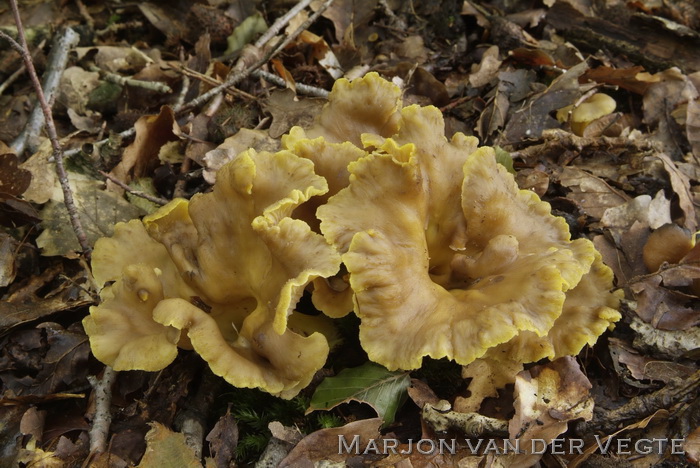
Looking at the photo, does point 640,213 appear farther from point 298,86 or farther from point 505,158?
point 298,86

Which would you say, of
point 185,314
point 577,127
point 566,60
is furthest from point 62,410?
point 566,60

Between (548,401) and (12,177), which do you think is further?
(12,177)

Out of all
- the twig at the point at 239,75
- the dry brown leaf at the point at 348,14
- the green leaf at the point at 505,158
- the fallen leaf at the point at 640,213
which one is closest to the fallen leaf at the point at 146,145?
the twig at the point at 239,75

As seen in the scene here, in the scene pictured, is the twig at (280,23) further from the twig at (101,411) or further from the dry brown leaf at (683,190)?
the dry brown leaf at (683,190)

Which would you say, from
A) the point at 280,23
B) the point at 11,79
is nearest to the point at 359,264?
the point at 280,23

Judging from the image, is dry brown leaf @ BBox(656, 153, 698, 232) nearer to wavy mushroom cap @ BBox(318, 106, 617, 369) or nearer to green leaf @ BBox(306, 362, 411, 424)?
wavy mushroom cap @ BBox(318, 106, 617, 369)

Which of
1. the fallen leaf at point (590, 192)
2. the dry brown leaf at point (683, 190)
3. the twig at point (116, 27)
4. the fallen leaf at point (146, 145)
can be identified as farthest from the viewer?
the twig at point (116, 27)

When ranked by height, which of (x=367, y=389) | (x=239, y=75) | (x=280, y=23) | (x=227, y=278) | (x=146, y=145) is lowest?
(x=367, y=389)
